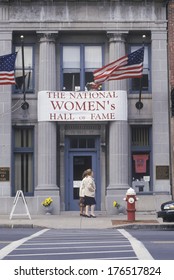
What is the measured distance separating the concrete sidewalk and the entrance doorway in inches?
76.6

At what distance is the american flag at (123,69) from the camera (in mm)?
26750

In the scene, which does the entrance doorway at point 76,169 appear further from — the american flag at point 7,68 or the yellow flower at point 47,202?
the american flag at point 7,68

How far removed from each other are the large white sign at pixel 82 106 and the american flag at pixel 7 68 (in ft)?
6.43

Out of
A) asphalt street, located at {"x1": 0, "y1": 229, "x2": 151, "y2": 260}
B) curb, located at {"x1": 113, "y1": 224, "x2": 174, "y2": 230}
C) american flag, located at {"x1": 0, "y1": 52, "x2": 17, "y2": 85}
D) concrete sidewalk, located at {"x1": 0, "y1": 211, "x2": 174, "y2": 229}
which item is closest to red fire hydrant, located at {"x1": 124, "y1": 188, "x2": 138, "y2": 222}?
concrete sidewalk, located at {"x1": 0, "y1": 211, "x2": 174, "y2": 229}

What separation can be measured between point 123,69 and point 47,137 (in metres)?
4.48

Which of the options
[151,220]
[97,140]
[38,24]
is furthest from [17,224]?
[38,24]

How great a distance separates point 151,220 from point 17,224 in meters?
5.05

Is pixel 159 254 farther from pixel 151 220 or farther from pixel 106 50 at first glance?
pixel 106 50

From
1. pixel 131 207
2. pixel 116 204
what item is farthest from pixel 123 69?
pixel 131 207

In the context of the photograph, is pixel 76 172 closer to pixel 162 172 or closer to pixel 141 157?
pixel 141 157

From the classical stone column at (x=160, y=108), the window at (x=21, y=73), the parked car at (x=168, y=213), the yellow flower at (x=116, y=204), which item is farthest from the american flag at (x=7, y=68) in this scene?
the parked car at (x=168, y=213)

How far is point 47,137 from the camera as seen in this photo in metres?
28.2

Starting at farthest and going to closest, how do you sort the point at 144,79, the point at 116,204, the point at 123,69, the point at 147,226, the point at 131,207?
the point at 144,79
the point at 116,204
the point at 123,69
the point at 131,207
the point at 147,226

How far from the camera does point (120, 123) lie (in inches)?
1115
